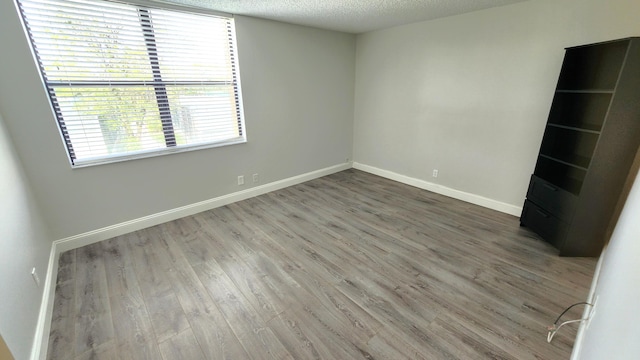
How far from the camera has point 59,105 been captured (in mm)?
2330

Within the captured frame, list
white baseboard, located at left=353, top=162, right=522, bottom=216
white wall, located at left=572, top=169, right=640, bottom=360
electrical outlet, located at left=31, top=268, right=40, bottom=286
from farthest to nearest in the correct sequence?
white baseboard, located at left=353, top=162, right=522, bottom=216, electrical outlet, located at left=31, top=268, right=40, bottom=286, white wall, located at left=572, top=169, right=640, bottom=360

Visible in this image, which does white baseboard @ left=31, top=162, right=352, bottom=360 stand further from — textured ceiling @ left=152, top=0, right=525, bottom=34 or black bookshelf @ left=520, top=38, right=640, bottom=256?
black bookshelf @ left=520, top=38, right=640, bottom=256

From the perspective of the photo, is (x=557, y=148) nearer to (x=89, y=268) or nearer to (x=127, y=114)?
(x=127, y=114)

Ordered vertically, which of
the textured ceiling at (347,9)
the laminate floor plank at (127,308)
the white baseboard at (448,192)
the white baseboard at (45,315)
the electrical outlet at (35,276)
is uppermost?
the textured ceiling at (347,9)

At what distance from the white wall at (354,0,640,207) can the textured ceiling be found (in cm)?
31

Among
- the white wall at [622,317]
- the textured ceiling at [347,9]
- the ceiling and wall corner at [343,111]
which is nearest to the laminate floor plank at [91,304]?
the ceiling and wall corner at [343,111]

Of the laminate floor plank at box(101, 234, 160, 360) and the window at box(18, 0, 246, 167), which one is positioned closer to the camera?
the laminate floor plank at box(101, 234, 160, 360)

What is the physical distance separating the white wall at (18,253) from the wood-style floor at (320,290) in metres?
0.25

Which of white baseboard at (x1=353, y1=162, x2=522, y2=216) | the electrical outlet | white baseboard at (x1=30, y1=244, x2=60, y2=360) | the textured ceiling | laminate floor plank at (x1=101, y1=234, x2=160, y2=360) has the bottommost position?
laminate floor plank at (x1=101, y1=234, x2=160, y2=360)

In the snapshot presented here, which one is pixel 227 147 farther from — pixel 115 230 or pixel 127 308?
pixel 127 308

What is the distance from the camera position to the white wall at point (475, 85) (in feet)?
8.44

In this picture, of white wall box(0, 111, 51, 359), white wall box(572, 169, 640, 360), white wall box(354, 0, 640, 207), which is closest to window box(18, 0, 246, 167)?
white wall box(0, 111, 51, 359)

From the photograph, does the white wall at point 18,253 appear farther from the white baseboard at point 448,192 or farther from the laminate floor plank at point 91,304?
the white baseboard at point 448,192

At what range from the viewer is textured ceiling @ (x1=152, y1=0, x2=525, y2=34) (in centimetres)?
267
